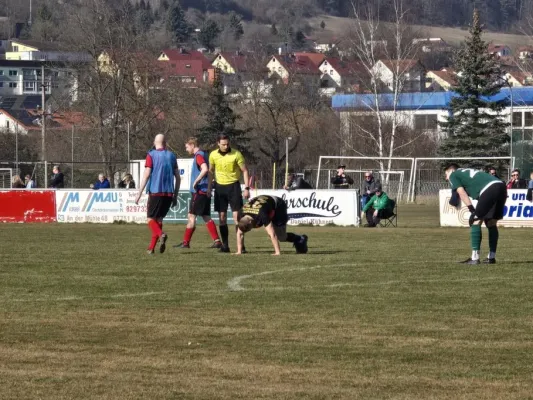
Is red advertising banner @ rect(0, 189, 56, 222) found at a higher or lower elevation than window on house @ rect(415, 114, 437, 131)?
lower

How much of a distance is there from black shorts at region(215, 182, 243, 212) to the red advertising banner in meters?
16.1

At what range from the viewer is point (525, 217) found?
105ft

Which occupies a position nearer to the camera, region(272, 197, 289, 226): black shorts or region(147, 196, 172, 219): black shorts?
region(272, 197, 289, 226): black shorts

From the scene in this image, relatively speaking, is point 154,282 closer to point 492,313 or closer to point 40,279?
point 40,279

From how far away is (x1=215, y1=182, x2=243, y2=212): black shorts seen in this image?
2033cm

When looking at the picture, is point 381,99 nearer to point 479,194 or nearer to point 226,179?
point 226,179

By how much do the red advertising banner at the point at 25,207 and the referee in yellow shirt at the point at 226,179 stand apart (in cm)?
1606

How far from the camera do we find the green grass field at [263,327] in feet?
28.3

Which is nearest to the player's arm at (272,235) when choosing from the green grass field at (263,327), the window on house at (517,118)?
the green grass field at (263,327)

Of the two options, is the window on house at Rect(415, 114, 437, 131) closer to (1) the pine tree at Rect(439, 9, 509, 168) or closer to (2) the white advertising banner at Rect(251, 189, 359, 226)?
(1) the pine tree at Rect(439, 9, 509, 168)

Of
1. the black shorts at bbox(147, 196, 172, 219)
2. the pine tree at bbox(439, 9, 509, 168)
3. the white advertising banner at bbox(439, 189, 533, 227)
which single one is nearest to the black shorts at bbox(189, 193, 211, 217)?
the black shorts at bbox(147, 196, 172, 219)

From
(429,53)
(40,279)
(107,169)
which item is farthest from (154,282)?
(429,53)

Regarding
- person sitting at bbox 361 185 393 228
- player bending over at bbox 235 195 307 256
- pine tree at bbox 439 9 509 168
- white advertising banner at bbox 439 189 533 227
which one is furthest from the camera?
pine tree at bbox 439 9 509 168

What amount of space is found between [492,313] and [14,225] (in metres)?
22.8
